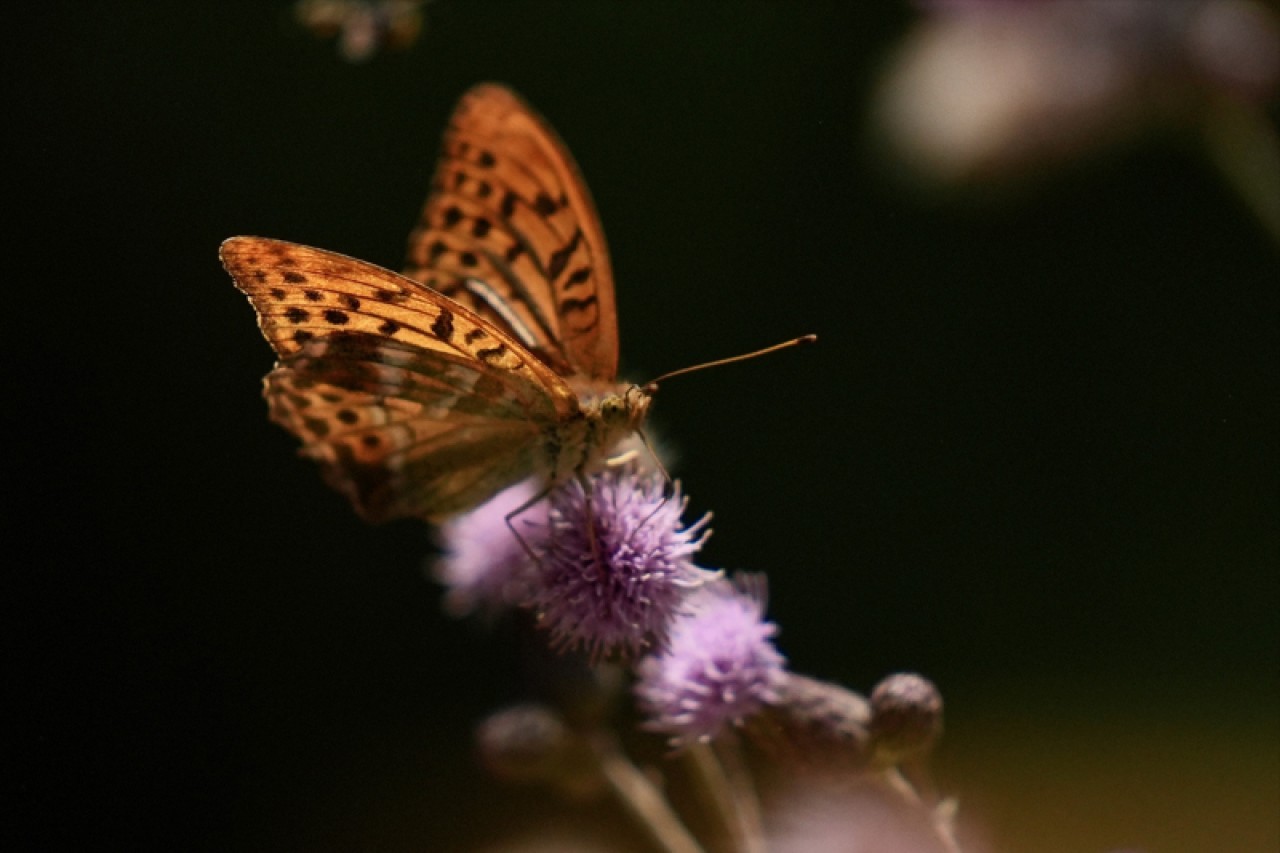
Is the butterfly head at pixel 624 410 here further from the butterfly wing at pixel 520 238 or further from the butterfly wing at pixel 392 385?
the butterfly wing at pixel 520 238

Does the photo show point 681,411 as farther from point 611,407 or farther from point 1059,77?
point 611,407

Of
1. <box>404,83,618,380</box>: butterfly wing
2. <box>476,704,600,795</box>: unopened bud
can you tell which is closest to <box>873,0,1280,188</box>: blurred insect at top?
<box>404,83,618,380</box>: butterfly wing

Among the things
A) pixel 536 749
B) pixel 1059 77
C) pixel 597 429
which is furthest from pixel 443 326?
pixel 1059 77

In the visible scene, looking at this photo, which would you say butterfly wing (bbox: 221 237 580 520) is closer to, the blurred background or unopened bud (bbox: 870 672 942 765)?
unopened bud (bbox: 870 672 942 765)

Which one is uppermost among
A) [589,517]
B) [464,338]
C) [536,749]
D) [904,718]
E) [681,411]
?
[681,411]

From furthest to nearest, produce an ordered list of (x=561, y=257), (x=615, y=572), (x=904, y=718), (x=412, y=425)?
(x=561, y=257), (x=412, y=425), (x=615, y=572), (x=904, y=718)

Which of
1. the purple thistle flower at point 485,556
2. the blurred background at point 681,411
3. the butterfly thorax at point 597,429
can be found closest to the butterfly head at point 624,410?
the butterfly thorax at point 597,429
